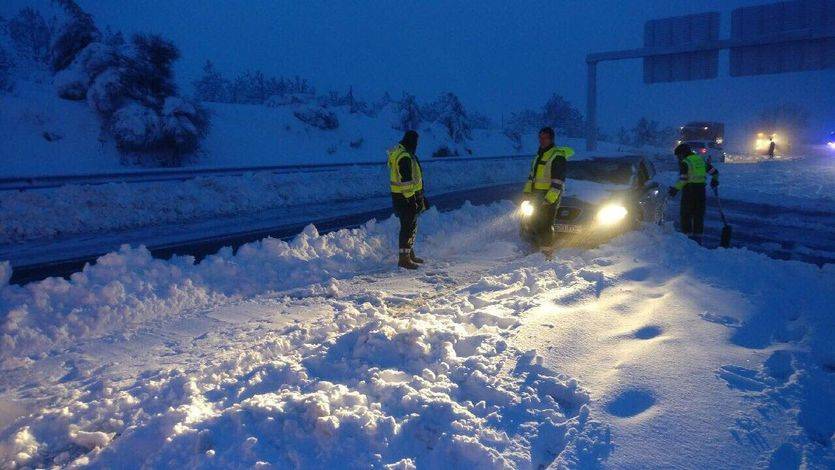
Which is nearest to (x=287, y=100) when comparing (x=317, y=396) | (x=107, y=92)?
(x=107, y=92)

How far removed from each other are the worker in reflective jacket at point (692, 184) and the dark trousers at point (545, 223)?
2.94 metres

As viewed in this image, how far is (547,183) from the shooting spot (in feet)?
23.0

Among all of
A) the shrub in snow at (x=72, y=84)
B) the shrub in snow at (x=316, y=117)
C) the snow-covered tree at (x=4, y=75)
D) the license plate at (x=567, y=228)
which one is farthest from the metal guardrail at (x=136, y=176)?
the snow-covered tree at (x=4, y=75)

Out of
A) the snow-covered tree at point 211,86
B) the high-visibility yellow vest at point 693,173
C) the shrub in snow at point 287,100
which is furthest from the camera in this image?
the snow-covered tree at point 211,86

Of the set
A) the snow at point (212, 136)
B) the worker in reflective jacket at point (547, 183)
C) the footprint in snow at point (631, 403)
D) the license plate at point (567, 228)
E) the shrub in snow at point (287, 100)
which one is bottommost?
the footprint in snow at point (631, 403)

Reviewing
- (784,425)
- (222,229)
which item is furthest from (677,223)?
(222,229)

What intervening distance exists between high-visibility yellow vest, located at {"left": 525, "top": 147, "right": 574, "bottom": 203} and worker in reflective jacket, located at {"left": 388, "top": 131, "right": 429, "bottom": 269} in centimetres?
165

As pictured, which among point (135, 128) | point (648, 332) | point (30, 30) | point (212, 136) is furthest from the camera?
point (30, 30)

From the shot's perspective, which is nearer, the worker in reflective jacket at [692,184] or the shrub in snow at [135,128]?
the worker in reflective jacket at [692,184]

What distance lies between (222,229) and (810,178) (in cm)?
2123

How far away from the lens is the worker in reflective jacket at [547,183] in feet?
21.9

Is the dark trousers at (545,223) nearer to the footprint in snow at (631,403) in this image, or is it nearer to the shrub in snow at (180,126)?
the footprint in snow at (631,403)

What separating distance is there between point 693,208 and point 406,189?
17.5 feet

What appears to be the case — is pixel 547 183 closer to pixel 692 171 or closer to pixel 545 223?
pixel 545 223
